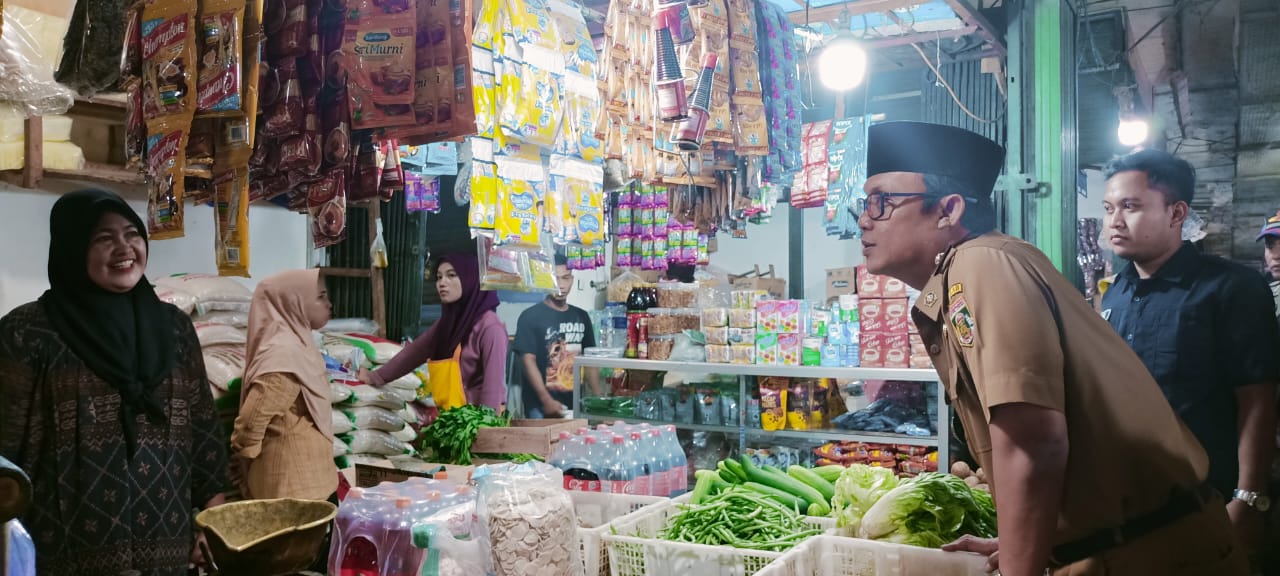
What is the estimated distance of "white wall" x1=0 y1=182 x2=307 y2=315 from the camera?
3.99 m

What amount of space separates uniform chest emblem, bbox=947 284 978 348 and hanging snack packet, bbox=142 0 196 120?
198 centimetres

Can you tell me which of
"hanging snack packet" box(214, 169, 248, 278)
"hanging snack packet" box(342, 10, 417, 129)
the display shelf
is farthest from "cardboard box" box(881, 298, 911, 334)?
"hanging snack packet" box(214, 169, 248, 278)

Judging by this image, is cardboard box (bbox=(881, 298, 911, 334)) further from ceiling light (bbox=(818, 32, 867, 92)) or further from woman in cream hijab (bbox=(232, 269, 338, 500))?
woman in cream hijab (bbox=(232, 269, 338, 500))

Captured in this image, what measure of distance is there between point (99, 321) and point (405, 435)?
221cm

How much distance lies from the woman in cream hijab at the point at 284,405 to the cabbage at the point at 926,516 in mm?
2383

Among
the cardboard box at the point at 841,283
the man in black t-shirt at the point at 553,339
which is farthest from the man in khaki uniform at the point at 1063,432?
the man in black t-shirt at the point at 553,339

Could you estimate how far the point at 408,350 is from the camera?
4934mm

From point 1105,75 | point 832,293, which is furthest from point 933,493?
point 1105,75

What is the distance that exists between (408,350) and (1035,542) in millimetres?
3803

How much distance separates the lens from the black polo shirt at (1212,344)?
2.88 m

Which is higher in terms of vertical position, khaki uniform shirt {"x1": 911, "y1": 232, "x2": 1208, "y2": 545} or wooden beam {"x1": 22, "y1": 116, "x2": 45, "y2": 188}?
wooden beam {"x1": 22, "y1": 116, "x2": 45, "y2": 188}

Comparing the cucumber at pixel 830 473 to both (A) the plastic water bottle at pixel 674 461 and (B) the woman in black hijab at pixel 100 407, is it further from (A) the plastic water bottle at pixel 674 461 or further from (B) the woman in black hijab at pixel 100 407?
(B) the woman in black hijab at pixel 100 407

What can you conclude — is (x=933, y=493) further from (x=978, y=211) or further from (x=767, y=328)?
(x=767, y=328)

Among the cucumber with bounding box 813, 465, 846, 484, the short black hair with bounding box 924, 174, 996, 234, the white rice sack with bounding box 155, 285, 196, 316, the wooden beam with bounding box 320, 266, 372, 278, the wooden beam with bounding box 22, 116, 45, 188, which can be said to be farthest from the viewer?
the wooden beam with bounding box 320, 266, 372, 278
